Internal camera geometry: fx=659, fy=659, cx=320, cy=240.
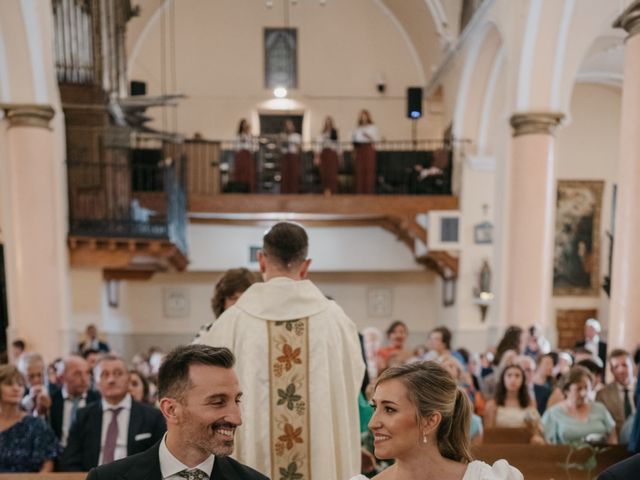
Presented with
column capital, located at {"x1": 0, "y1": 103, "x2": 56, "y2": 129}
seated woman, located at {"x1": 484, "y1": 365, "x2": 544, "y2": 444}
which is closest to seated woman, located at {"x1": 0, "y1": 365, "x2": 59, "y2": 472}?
seated woman, located at {"x1": 484, "y1": 365, "x2": 544, "y2": 444}

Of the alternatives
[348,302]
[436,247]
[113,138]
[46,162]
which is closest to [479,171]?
[436,247]

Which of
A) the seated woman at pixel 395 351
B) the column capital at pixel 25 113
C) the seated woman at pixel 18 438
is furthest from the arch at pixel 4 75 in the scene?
the seated woman at pixel 18 438

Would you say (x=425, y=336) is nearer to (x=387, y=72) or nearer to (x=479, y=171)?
(x=479, y=171)

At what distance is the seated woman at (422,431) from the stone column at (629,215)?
5.02 metres

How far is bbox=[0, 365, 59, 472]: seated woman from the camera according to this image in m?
3.76

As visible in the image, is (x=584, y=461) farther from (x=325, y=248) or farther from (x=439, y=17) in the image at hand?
(x=439, y=17)

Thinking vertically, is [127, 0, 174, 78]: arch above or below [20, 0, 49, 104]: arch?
above

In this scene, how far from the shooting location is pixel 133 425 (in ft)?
11.8

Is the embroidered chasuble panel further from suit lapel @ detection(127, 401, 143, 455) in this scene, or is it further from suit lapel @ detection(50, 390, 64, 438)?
suit lapel @ detection(50, 390, 64, 438)

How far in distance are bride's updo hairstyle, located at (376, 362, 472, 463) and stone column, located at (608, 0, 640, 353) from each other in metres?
5.01

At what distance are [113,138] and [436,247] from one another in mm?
6890

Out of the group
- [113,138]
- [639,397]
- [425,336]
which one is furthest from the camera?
[425,336]

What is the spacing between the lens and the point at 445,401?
199 cm

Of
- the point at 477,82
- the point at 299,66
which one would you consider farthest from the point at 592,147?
the point at 299,66
